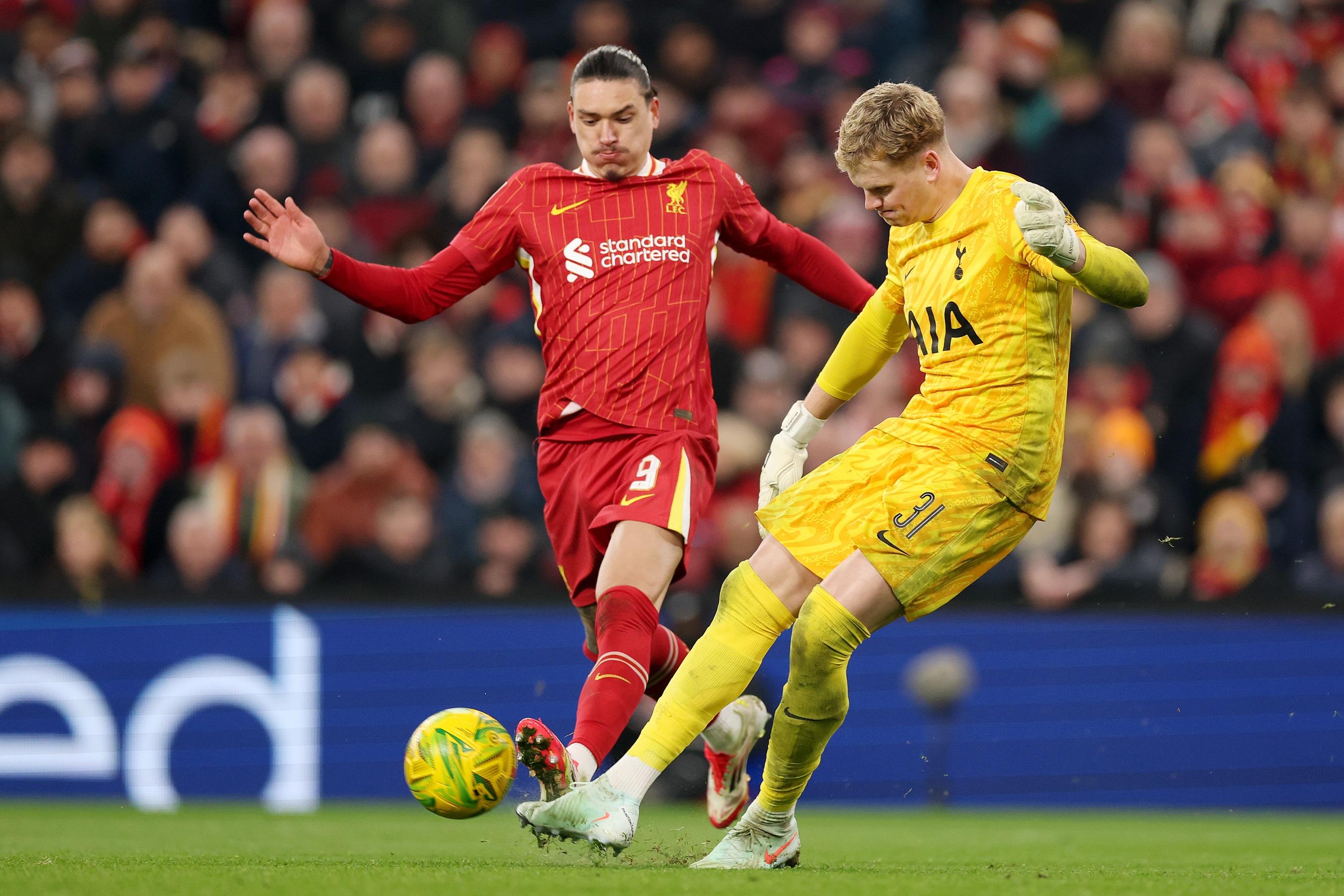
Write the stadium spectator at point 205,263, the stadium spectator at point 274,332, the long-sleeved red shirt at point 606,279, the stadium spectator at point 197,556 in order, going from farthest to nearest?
the stadium spectator at point 205,263 < the stadium spectator at point 274,332 < the stadium spectator at point 197,556 < the long-sleeved red shirt at point 606,279

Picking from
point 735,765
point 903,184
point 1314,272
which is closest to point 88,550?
point 735,765

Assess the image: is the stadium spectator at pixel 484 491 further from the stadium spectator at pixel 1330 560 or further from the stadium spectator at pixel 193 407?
the stadium spectator at pixel 1330 560

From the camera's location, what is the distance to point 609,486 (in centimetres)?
538

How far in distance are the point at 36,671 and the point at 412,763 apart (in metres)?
4.71

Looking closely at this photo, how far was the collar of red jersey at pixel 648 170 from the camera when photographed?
5.63 metres

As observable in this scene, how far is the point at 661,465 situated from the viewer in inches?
209

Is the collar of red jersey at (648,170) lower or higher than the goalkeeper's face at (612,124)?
lower

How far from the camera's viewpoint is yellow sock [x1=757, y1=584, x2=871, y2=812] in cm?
476

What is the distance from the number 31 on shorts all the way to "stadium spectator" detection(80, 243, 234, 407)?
18.5 feet

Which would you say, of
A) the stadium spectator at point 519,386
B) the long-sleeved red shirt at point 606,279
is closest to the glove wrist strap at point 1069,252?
the long-sleeved red shirt at point 606,279

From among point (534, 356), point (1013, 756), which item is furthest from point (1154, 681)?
point (534, 356)

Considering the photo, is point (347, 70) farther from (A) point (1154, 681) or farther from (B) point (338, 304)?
(A) point (1154, 681)

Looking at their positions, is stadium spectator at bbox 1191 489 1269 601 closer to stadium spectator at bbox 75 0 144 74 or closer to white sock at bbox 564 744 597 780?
white sock at bbox 564 744 597 780

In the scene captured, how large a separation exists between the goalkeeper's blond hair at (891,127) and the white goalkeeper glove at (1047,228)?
45cm
